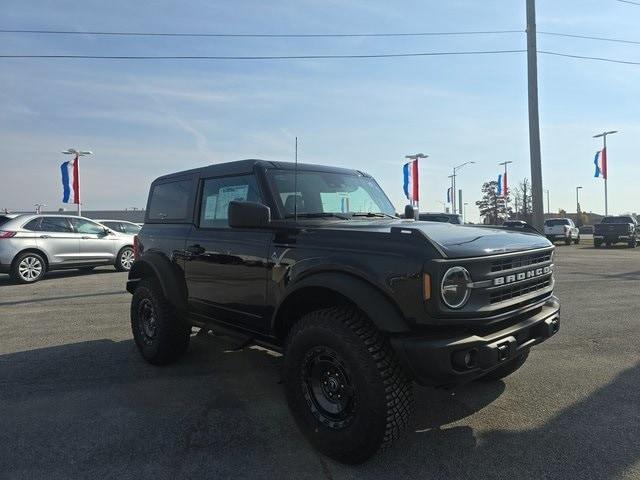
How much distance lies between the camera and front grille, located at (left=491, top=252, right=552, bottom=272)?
3.16 m

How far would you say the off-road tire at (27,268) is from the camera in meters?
11.7

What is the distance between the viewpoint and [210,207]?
465 centimetres

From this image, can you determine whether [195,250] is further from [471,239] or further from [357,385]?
[471,239]

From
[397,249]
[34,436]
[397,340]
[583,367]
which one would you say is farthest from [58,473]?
[583,367]

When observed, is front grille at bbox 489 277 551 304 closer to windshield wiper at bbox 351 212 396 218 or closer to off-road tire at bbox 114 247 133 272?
windshield wiper at bbox 351 212 396 218

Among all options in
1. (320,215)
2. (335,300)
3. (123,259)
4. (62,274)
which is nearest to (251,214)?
(320,215)

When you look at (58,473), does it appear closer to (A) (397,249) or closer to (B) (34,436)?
(B) (34,436)

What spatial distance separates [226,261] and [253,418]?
4.19ft

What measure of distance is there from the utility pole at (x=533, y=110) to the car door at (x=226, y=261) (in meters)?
11.9

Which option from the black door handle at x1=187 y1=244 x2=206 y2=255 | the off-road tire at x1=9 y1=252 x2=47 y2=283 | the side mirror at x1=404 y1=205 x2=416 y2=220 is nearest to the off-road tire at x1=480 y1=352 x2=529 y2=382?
the side mirror at x1=404 y1=205 x2=416 y2=220

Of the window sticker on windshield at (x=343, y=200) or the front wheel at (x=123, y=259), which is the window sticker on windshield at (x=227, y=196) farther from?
the front wheel at (x=123, y=259)

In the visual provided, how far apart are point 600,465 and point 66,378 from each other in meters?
4.46

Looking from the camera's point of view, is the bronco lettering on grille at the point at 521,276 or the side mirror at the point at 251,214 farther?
the side mirror at the point at 251,214

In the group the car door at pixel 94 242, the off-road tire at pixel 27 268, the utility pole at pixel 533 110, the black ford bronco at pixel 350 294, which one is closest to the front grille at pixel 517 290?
the black ford bronco at pixel 350 294
